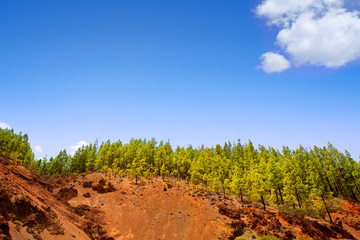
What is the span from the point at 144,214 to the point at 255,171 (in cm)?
3227

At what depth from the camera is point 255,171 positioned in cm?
5419

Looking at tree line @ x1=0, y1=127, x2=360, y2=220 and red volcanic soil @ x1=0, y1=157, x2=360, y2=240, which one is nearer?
red volcanic soil @ x1=0, y1=157, x2=360, y2=240

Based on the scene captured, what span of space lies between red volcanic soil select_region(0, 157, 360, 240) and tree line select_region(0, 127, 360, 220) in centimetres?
449

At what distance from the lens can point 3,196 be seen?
77.4ft

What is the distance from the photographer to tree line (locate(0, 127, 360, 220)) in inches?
1860

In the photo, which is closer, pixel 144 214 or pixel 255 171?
pixel 144 214

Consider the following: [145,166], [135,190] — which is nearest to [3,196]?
[135,190]

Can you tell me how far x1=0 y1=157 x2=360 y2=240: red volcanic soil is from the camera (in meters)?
27.9

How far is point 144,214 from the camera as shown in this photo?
49.5m

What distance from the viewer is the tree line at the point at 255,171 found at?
47.2 meters

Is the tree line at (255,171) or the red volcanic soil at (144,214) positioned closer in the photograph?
the red volcanic soil at (144,214)

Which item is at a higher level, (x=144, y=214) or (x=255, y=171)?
(x=255, y=171)

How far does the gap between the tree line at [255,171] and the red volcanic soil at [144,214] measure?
449 cm

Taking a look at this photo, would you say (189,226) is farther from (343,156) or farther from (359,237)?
(343,156)
